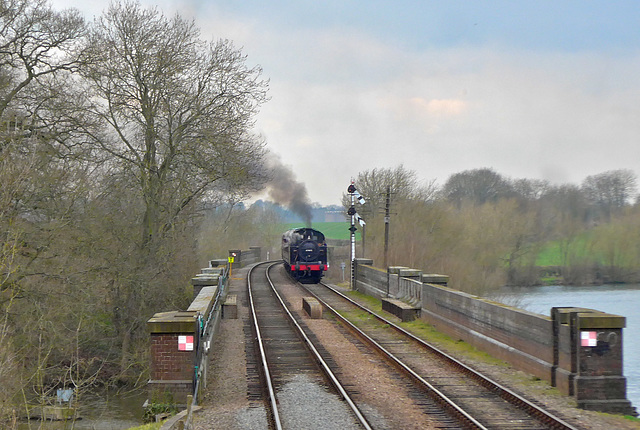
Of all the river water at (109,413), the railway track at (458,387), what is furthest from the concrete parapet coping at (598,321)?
the river water at (109,413)

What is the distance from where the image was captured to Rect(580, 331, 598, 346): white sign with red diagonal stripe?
1030 cm

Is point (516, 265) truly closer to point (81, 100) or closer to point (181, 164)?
point (181, 164)

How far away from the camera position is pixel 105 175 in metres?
25.9

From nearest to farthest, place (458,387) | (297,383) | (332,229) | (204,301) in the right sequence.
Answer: (458,387) → (297,383) → (204,301) → (332,229)

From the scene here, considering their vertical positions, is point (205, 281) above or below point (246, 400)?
above

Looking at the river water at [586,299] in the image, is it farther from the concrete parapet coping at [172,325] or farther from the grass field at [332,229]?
the grass field at [332,229]

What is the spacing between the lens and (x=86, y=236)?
74.6 feet

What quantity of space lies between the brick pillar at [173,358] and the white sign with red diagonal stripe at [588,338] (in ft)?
21.3

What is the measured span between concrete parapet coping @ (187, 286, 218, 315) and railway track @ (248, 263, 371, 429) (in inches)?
64.6

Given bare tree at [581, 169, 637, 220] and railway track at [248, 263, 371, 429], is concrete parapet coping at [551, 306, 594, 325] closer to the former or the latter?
railway track at [248, 263, 371, 429]

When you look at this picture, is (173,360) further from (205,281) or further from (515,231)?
(515,231)

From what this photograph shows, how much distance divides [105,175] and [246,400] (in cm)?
1757

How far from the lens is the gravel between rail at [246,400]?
30.5 feet

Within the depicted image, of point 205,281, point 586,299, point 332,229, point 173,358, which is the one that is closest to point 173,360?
point 173,358
